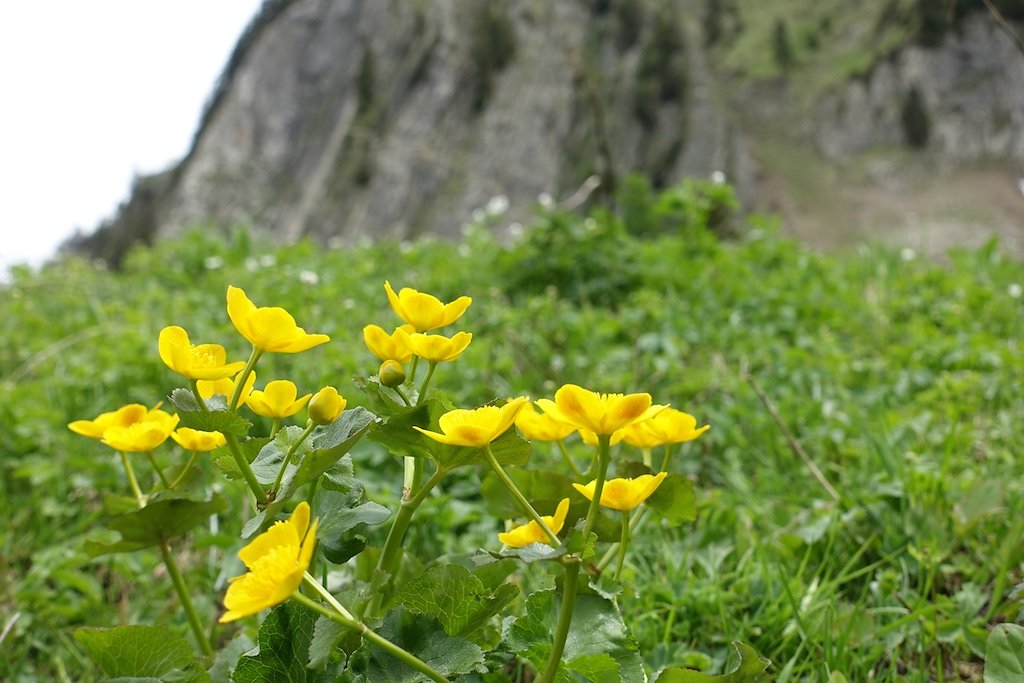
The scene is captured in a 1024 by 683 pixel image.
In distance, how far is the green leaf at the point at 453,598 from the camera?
594 mm

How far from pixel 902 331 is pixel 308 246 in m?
→ 3.94

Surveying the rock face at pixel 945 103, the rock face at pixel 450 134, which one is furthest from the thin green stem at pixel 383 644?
the rock face at pixel 450 134

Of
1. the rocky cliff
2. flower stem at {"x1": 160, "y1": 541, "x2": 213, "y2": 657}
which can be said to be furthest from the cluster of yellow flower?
the rocky cliff

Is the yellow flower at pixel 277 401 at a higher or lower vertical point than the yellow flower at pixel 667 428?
higher

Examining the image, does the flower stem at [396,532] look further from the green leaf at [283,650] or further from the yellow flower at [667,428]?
the yellow flower at [667,428]

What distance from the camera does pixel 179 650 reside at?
66cm

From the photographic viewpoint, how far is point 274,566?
0.49 metres

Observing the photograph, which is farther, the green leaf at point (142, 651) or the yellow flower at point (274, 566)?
the green leaf at point (142, 651)

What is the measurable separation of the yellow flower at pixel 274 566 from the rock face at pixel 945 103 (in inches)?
471

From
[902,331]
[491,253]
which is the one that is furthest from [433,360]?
[491,253]

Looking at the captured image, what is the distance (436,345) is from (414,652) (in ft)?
0.84

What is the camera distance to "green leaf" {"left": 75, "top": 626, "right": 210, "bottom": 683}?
66 cm

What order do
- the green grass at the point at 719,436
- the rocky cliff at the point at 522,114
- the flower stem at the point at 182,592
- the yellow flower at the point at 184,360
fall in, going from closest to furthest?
the yellow flower at the point at 184,360
the flower stem at the point at 182,592
the green grass at the point at 719,436
the rocky cliff at the point at 522,114

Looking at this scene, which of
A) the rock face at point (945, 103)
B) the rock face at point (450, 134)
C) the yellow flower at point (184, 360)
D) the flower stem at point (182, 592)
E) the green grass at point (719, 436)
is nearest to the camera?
the yellow flower at point (184, 360)
